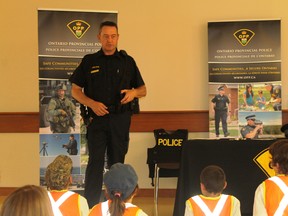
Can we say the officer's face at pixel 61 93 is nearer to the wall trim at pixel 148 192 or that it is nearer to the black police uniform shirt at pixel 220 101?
the wall trim at pixel 148 192

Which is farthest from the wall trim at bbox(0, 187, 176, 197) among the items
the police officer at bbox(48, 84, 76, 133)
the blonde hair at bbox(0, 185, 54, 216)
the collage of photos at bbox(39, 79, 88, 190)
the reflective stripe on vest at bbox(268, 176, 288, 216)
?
the blonde hair at bbox(0, 185, 54, 216)

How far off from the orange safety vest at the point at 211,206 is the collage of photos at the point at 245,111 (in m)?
3.54

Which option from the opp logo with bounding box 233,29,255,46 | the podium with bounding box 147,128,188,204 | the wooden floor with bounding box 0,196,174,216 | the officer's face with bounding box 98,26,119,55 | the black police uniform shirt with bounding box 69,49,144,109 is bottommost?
the wooden floor with bounding box 0,196,174,216

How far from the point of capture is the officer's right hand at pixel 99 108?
4.19 meters

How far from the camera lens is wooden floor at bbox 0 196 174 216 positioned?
5.75 metres

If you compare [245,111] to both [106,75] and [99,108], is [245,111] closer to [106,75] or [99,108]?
[106,75]

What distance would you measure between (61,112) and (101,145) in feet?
7.11

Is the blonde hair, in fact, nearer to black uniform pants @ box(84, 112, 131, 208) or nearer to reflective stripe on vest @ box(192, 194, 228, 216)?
reflective stripe on vest @ box(192, 194, 228, 216)

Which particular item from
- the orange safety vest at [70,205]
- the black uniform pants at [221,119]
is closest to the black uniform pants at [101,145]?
the orange safety vest at [70,205]

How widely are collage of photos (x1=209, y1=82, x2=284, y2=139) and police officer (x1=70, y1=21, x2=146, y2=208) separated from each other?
2.64 meters

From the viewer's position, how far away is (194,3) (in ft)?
23.4

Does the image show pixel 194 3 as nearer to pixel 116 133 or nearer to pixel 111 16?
pixel 111 16

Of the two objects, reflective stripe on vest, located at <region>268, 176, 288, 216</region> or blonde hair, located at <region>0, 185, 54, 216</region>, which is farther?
reflective stripe on vest, located at <region>268, 176, 288, 216</region>

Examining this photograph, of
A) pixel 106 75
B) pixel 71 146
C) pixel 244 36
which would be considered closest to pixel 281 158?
pixel 106 75
